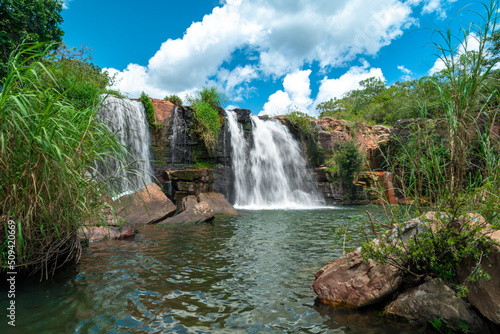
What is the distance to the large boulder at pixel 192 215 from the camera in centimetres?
898

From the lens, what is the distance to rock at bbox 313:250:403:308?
122 inches

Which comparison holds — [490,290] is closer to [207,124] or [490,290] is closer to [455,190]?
[455,190]

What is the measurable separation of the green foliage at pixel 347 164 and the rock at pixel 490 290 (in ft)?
55.4

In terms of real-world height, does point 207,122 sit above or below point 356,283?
above

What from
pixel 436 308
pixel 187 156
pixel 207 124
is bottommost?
pixel 436 308

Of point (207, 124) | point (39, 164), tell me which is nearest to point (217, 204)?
point (207, 124)

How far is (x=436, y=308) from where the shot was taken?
274 cm

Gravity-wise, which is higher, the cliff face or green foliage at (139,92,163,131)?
green foliage at (139,92,163,131)

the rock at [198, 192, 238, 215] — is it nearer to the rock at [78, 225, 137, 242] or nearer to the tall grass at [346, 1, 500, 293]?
the rock at [78, 225, 137, 242]

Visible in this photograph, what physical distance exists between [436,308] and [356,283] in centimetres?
77

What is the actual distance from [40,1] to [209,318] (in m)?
12.3

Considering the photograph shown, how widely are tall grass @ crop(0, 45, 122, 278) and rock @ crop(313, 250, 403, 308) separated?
2.95 meters

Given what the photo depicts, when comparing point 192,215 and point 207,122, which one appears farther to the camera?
point 207,122

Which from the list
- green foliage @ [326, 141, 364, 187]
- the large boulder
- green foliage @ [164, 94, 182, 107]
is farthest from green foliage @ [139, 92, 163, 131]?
green foliage @ [326, 141, 364, 187]
